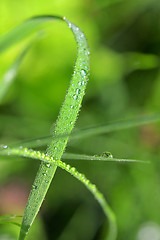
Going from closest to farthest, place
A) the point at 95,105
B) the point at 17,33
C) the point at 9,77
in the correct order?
1. the point at 17,33
2. the point at 9,77
3. the point at 95,105

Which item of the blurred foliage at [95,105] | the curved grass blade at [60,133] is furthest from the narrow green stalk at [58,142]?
the blurred foliage at [95,105]

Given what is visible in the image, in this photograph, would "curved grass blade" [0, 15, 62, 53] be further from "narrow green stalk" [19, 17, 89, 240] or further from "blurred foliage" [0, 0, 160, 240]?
"blurred foliage" [0, 0, 160, 240]

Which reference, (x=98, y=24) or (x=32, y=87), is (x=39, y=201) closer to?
(x=32, y=87)

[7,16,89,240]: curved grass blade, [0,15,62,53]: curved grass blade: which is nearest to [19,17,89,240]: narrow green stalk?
[7,16,89,240]: curved grass blade

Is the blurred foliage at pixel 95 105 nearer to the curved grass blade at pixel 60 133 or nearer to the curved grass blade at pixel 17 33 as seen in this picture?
the curved grass blade at pixel 17 33

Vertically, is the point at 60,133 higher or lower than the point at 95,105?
lower

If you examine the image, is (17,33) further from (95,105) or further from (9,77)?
(95,105)

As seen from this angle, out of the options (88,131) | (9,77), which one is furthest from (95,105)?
(88,131)
